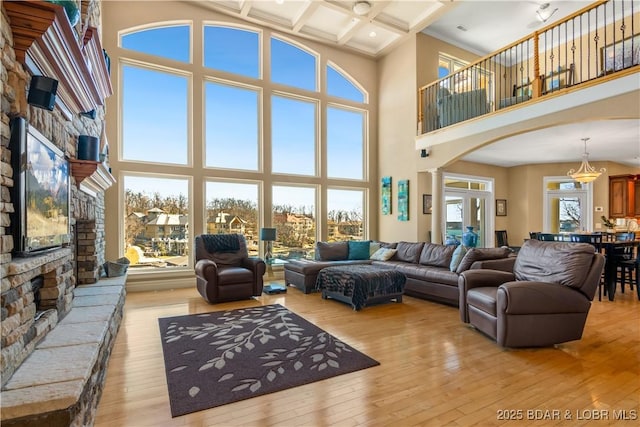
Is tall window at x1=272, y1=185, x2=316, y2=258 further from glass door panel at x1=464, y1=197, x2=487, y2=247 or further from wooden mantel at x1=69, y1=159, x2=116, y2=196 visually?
glass door panel at x1=464, y1=197, x2=487, y2=247

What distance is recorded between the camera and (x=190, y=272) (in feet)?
20.3

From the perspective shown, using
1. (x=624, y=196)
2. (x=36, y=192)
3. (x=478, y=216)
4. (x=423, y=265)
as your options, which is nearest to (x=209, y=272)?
(x=36, y=192)

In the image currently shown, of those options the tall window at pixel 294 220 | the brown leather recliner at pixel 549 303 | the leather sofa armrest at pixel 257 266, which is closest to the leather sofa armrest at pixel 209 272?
the leather sofa armrest at pixel 257 266

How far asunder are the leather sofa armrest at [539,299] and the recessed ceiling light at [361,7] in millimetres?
5813

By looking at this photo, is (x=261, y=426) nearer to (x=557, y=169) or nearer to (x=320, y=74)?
(x=320, y=74)

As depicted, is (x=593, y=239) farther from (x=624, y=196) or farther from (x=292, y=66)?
(x=292, y=66)

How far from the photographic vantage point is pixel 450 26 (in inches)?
285

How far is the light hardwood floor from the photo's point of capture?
2.05 m

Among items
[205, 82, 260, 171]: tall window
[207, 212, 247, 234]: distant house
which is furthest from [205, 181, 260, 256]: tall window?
[205, 82, 260, 171]: tall window

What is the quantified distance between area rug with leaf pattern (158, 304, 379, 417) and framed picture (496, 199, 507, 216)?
22.8ft

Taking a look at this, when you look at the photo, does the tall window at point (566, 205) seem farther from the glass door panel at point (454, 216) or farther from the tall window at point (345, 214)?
the tall window at point (345, 214)

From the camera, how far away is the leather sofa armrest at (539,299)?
3.01 m

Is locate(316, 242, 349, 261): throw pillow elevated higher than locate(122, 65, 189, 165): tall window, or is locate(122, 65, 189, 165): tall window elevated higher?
locate(122, 65, 189, 165): tall window

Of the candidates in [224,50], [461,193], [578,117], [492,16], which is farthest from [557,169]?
[224,50]
